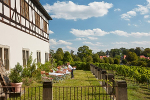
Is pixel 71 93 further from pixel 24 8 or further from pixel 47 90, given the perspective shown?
pixel 24 8

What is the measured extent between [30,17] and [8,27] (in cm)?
448

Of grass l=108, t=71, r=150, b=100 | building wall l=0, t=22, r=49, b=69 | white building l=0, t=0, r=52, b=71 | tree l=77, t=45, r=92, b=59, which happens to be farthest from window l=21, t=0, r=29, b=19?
tree l=77, t=45, r=92, b=59

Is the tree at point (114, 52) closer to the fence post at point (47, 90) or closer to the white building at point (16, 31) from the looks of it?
the white building at point (16, 31)

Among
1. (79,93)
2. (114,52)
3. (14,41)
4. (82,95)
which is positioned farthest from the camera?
(114,52)

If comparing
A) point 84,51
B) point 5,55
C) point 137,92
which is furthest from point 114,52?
point 5,55

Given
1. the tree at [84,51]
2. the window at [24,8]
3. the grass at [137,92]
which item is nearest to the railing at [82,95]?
the grass at [137,92]

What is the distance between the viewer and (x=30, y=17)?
515 inches

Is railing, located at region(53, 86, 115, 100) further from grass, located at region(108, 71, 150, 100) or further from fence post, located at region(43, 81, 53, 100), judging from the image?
grass, located at region(108, 71, 150, 100)

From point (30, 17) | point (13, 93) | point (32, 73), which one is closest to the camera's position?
point (13, 93)

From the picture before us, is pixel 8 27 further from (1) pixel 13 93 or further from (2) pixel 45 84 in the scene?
(2) pixel 45 84

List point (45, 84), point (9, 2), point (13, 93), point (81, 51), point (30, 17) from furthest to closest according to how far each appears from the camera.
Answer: point (81, 51) → point (30, 17) → point (9, 2) → point (13, 93) → point (45, 84)

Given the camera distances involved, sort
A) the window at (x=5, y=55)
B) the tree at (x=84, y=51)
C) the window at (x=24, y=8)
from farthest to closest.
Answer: the tree at (x=84, y=51)
the window at (x=24, y=8)
the window at (x=5, y=55)

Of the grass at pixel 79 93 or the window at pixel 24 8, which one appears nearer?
the grass at pixel 79 93

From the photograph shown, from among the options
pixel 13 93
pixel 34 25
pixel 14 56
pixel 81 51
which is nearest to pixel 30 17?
pixel 34 25
